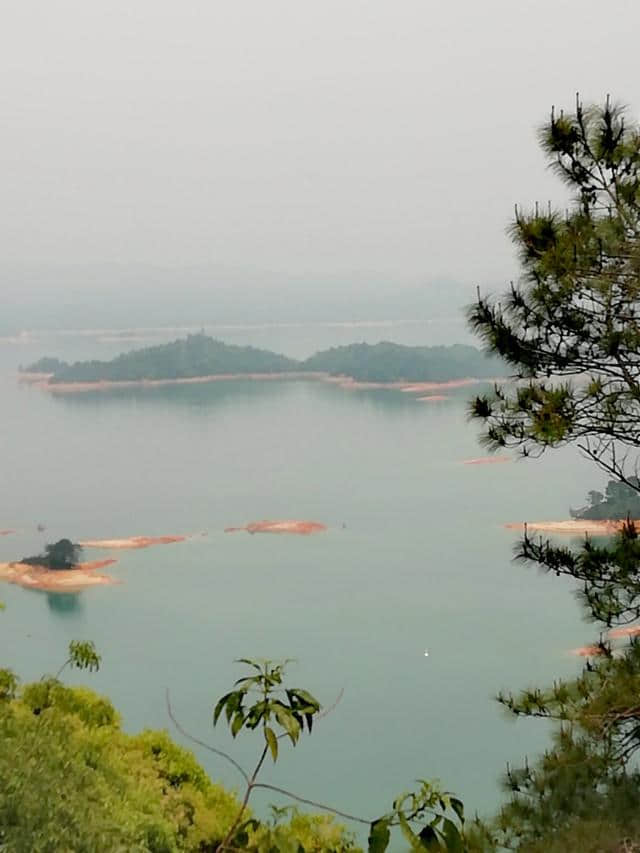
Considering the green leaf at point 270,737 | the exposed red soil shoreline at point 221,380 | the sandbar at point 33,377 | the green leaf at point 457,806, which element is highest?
the sandbar at point 33,377

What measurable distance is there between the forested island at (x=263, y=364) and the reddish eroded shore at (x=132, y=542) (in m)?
1.80

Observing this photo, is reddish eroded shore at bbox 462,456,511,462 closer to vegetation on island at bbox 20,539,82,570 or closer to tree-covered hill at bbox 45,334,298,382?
tree-covered hill at bbox 45,334,298,382

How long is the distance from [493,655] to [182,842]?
3414mm

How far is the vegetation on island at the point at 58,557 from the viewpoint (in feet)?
16.6

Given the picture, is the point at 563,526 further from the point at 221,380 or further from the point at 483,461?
the point at 221,380

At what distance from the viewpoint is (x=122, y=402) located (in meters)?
6.82

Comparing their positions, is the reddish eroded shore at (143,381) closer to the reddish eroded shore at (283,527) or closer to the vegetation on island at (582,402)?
the reddish eroded shore at (283,527)

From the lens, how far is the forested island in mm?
6746

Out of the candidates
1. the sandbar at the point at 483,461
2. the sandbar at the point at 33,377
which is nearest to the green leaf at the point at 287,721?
the sandbar at the point at 483,461

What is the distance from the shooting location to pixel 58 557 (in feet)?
16.7

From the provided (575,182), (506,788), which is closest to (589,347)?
(575,182)

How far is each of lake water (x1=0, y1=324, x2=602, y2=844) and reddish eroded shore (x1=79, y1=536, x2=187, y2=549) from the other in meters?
0.06

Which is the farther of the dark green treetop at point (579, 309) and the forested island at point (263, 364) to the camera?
Answer: the forested island at point (263, 364)

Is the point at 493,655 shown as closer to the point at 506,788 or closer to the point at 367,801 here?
the point at 367,801
